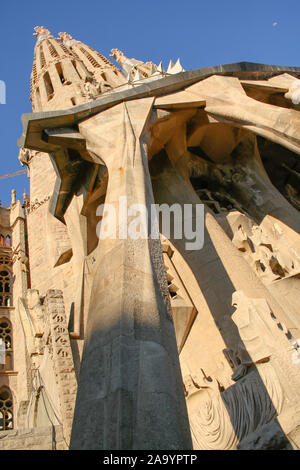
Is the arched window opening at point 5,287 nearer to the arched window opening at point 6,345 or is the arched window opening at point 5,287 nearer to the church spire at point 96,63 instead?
the arched window opening at point 6,345

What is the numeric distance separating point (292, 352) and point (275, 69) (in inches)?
265

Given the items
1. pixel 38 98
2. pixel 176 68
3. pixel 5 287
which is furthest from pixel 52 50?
pixel 5 287

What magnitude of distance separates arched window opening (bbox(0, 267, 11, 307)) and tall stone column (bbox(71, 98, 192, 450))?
44.8 ft

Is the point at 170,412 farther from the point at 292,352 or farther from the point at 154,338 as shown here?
the point at 292,352

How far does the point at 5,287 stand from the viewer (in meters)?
18.4

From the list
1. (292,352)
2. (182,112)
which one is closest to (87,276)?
(182,112)

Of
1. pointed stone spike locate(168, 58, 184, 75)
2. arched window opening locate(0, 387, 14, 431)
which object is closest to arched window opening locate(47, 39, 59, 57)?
pointed stone spike locate(168, 58, 184, 75)

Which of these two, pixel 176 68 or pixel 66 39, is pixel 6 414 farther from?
pixel 66 39

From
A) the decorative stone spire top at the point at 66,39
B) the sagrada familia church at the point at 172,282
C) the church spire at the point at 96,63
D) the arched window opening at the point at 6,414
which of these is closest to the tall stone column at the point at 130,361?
the sagrada familia church at the point at 172,282

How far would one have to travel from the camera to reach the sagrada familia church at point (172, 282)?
11.0 feet

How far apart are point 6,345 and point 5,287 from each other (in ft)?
9.81

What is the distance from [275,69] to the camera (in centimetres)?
970

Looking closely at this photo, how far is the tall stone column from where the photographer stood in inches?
114

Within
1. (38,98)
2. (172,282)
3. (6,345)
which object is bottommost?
(172,282)
